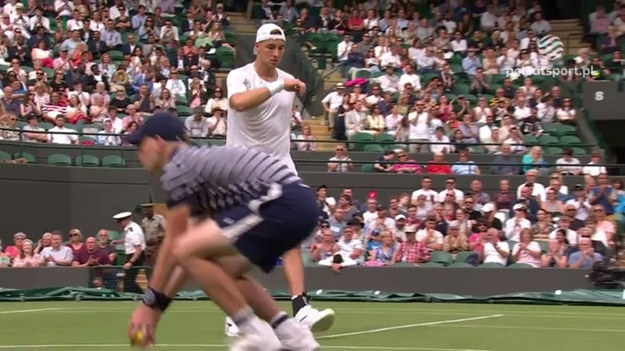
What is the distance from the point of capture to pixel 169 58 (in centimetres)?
2533

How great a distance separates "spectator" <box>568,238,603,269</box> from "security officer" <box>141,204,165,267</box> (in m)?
5.59

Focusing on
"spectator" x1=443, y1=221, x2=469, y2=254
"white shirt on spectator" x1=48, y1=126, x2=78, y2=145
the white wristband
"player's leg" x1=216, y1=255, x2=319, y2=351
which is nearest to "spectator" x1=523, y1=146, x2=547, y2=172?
"spectator" x1=443, y1=221, x2=469, y2=254

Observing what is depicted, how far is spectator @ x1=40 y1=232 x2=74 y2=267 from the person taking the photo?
695 inches

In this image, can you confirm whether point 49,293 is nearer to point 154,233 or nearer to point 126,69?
point 154,233

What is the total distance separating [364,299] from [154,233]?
4669 mm

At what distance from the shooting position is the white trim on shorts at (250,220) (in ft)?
21.2

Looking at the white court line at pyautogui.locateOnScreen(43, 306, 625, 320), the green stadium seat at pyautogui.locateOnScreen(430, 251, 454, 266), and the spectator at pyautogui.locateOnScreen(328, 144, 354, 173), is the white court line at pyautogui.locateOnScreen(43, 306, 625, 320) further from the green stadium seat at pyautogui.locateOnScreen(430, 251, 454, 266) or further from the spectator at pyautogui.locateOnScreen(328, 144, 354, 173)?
the spectator at pyautogui.locateOnScreen(328, 144, 354, 173)

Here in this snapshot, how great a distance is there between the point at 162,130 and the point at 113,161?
52.3ft

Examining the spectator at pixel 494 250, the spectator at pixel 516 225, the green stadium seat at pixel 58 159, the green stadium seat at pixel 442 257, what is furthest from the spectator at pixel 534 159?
the green stadium seat at pixel 58 159

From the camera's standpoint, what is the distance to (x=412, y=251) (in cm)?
1784

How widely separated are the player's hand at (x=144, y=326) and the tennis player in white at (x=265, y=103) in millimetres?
1915

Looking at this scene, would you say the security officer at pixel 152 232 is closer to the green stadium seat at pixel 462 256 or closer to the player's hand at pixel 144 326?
the green stadium seat at pixel 462 256

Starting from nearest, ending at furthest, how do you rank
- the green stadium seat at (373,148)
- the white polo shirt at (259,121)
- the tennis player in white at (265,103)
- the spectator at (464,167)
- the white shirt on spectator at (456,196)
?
the tennis player in white at (265,103) < the white polo shirt at (259,121) < the white shirt on spectator at (456,196) < the spectator at (464,167) < the green stadium seat at (373,148)

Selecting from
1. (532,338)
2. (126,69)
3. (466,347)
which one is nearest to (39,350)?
(466,347)
